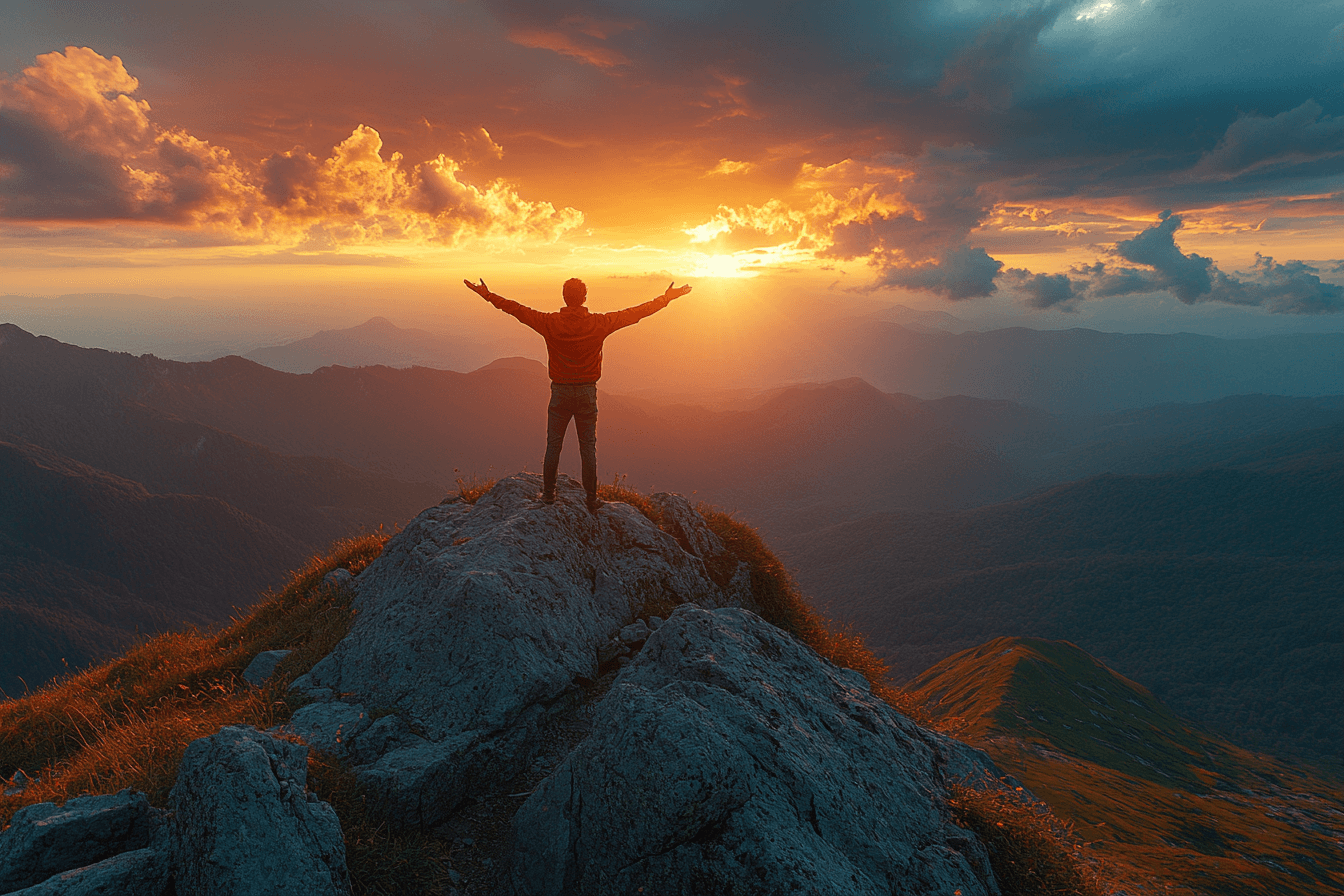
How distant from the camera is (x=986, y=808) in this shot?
8000 mm

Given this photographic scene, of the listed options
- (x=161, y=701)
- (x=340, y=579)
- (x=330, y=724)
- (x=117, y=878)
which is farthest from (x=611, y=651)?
(x=161, y=701)

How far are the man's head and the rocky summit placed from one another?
459 cm

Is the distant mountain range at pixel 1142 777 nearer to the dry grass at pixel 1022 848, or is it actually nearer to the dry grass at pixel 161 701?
the dry grass at pixel 1022 848

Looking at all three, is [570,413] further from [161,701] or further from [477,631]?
[161,701]

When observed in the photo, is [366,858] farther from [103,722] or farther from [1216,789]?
[1216,789]

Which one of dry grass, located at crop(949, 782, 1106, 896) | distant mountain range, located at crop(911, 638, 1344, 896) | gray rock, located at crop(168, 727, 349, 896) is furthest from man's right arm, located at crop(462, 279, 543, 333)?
distant mountain range, located at crop(911, 638, 1344, 896)

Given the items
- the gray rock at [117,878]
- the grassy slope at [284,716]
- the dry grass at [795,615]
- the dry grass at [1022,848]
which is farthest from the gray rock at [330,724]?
the dry grass at [795,615]

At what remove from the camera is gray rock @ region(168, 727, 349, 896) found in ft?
16.2

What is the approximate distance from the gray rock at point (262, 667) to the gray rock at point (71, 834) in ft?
14.2

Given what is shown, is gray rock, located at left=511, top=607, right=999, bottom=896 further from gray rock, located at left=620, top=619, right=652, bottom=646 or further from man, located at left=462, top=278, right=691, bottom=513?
man, located at left=462, top=278, right=691, bottom=513

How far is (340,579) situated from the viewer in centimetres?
1308

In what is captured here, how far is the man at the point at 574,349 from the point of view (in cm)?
1173

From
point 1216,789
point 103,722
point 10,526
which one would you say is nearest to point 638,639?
point 103,722

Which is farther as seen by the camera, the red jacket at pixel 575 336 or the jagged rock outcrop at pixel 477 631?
the red jacket at pixel 575 336
